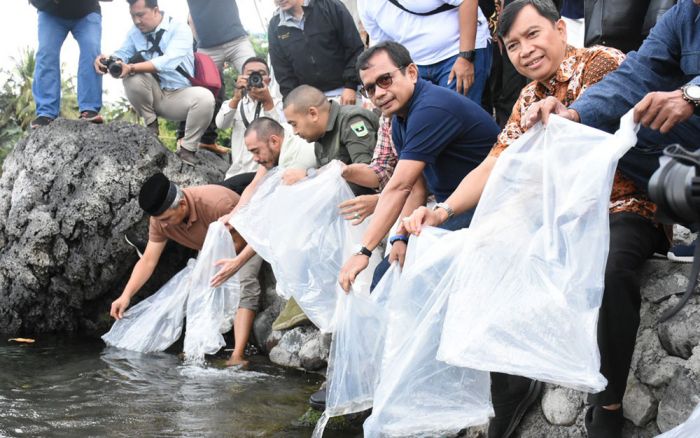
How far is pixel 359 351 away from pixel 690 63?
5.40 ft

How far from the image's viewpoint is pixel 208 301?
17.1ft

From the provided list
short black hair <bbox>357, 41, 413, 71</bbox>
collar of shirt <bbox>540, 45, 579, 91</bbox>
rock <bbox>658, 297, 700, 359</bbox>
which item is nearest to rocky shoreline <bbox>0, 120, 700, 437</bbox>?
short black hair <bbox>357, 41, 413, 71</bbox>

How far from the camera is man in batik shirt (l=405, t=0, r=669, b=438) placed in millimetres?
2529

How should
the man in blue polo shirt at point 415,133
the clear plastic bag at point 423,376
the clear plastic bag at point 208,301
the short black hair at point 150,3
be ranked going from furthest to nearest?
the short black hair at point 150,3 → the clear plastic bag at point 208,301 → the man in blue polo shirt at point 415,133 → the clear plastic bag at point 423,376

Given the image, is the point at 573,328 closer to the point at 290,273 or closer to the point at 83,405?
the point at 290,273

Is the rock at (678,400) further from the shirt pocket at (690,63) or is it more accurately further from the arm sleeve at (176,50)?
the arm sleeve at (176,50)

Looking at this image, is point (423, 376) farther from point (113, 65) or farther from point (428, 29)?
point (113, 65)

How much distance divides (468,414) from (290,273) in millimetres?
A: 1750

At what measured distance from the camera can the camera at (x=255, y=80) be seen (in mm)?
6027

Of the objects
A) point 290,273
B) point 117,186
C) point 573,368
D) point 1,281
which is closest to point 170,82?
point 117,186

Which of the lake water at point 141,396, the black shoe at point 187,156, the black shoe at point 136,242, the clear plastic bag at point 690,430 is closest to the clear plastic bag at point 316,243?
the lake water at point 141,396

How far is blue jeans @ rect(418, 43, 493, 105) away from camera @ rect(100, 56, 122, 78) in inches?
121

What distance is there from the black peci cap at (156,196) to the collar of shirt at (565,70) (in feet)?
10.6

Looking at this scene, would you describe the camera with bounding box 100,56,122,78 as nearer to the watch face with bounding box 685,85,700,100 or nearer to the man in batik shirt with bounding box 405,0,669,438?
the man in batik shirt with bounding box 405,0,669,438
